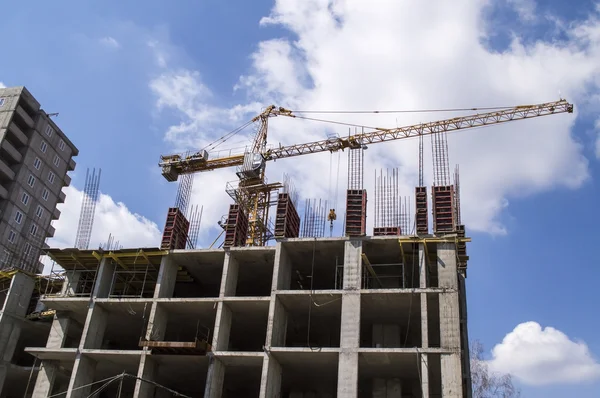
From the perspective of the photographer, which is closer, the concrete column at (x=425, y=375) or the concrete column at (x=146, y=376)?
the concrete column at (x=425, y=375)

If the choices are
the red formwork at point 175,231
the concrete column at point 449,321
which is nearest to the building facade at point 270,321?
the concrete column at point 449,321

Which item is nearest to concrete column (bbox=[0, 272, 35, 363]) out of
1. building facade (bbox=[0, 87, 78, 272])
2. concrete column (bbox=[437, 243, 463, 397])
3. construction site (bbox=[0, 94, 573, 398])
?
construction site (bbox=[0, 94, 573, 398])

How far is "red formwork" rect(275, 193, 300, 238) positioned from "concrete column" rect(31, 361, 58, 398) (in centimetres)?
1752

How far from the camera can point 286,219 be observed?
41.6m

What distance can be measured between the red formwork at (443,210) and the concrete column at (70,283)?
83.7 feet

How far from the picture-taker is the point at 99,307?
41719mm

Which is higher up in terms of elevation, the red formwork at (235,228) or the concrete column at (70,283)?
the red formwork at (235,228)

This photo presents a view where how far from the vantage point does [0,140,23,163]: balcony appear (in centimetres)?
6575

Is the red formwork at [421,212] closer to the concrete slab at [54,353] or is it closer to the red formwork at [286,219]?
the red formwork at [286,219]

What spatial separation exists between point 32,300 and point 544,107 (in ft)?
151

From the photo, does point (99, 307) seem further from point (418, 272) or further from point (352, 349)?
point (418, 272)

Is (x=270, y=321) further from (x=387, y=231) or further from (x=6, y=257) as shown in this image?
(x=6, y=257)

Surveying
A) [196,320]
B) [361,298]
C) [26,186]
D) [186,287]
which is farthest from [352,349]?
[26,186]

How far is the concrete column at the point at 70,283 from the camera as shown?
43.5m
